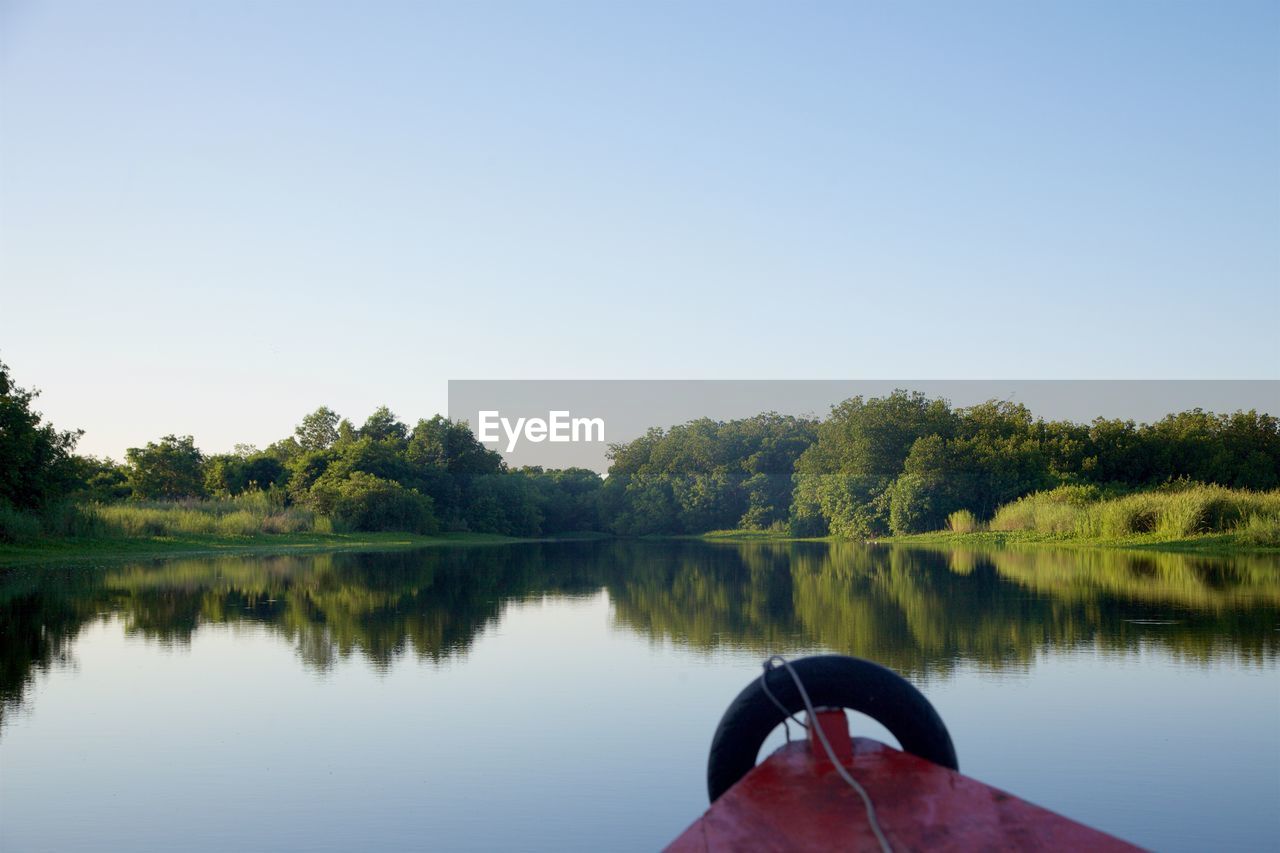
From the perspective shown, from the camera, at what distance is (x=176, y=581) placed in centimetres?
2052

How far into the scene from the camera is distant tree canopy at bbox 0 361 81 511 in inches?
1041

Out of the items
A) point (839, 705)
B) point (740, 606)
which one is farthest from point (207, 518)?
point (839, 705)

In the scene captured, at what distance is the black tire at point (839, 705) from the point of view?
3734 millimetres

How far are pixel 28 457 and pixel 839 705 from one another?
2793 centimetres

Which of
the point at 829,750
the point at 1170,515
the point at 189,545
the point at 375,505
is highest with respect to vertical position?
the point at 829,750

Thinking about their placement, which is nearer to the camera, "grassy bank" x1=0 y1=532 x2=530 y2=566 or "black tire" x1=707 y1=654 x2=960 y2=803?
"black tire" x1=707 y1=654 x2=960 y2=803

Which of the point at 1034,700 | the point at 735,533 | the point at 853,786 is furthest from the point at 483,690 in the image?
the point at 735,533

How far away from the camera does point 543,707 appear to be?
7832 millimetres

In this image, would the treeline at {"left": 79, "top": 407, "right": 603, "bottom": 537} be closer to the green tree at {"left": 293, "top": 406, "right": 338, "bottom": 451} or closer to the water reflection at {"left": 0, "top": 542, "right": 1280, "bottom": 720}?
the green tree at {"left": 293, "top": 406, "right": 338, "bottom": 451}

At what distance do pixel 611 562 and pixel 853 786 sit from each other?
2705 cm

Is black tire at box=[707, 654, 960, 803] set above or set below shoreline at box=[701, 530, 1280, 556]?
above

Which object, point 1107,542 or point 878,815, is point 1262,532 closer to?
point 1107,542

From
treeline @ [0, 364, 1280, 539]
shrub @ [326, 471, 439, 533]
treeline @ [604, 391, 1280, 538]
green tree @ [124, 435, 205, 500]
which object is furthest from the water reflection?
green tree @ [124, 435, 205, 500]

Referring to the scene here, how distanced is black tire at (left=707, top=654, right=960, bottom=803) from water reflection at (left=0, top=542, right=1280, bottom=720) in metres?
5.35
